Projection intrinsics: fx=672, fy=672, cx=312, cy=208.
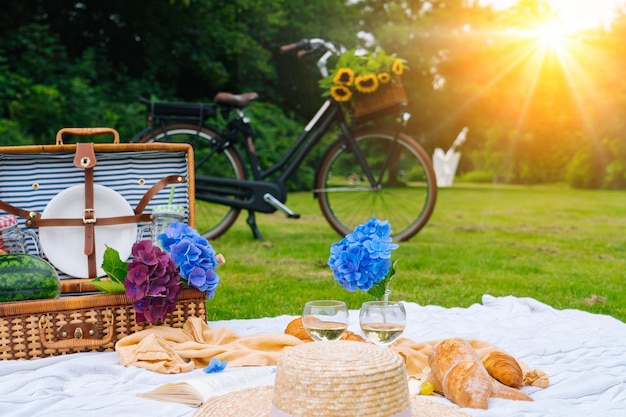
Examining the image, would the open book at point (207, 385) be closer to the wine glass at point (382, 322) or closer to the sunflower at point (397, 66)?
the wine glass at point (382, 322)

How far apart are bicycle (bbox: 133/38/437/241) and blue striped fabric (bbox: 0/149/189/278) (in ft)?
6.17

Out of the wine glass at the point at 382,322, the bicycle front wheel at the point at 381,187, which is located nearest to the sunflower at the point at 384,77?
the bicycle front wheel at the point at 381,187

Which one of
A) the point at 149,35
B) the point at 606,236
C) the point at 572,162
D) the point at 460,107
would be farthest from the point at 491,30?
the point at 606,236

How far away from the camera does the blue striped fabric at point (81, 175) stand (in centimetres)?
272

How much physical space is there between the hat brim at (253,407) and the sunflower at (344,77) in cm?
351

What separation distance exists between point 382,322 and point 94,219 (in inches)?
55.5

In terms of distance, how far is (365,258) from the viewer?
204 centimetres

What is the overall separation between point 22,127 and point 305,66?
662 cm

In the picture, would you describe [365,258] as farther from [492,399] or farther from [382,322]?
[492,399]

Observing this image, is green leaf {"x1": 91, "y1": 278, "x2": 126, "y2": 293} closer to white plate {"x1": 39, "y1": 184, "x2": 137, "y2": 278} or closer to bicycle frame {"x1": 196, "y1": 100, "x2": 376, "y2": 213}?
white plate {"x1": 39, "y1": 184, "x2": 137, "y2": 278}

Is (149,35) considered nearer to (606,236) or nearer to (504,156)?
(606,236)

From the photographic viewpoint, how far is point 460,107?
60.4 ft

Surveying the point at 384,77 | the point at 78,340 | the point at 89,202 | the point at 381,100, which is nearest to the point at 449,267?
the point at 381,100

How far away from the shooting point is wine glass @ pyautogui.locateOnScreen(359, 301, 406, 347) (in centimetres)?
176
